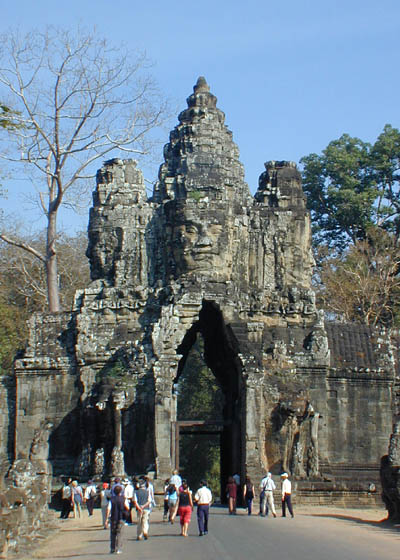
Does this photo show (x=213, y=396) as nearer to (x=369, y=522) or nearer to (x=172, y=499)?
(x=172, y=499)

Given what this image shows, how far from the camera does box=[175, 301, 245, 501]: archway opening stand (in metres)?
29.9

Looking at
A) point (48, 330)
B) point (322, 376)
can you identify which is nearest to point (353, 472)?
point (322, 376)

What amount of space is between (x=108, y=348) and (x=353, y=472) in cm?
863

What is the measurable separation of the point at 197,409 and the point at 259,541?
99.5 feet

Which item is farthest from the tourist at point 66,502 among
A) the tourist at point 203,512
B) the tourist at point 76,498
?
the tourist at point 203,512

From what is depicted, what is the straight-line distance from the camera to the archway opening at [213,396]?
2991 cm

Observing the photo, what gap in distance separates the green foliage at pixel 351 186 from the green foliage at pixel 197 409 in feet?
33.2

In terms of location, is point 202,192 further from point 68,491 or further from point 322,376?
point 68,491

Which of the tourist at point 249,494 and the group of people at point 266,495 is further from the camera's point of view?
the tourist at point 249,494

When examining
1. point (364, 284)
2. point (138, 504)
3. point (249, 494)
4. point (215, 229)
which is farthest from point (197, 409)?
point (138, 504)

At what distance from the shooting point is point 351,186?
50.9 meters

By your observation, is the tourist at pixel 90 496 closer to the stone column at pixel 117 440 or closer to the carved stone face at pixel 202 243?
the stone column at pixel 117 440

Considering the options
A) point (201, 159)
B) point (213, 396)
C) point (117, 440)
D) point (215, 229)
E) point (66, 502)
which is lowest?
point (66, 502)

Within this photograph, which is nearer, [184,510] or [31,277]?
[184,510]
